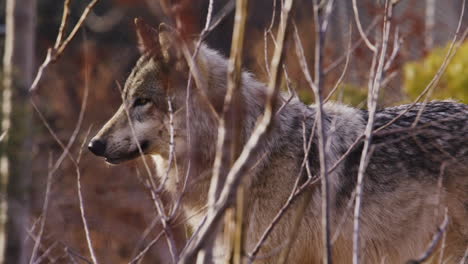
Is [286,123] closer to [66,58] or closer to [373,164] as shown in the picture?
[373,164]

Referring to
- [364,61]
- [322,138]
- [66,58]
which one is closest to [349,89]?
[364,61]

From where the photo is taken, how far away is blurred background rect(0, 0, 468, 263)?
141cm

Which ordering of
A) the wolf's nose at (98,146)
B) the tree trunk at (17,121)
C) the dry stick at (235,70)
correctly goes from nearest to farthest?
the tree trunk at (17,121) → the dry stick at (235,70) → the wolf's nose at (98,146)

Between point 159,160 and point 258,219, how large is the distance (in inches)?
30.6

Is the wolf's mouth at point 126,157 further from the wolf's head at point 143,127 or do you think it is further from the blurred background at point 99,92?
the blurred background at point 99,92

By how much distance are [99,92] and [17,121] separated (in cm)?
789

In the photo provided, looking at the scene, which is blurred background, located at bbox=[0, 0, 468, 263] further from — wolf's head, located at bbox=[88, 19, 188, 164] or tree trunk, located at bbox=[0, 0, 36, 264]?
wolf's head, located at bbox=[88, 19, 188, 164]

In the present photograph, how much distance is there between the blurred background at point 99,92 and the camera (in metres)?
1.41

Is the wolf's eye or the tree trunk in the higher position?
the tree trunk

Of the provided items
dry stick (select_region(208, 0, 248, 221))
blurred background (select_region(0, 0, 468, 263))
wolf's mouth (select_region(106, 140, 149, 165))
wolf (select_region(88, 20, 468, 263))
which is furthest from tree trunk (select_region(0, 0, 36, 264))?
wolf's mouth (select_region(106, 140, 149, 165))

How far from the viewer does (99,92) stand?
9148mm

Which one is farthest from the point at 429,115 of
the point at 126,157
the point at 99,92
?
the point at 99,92

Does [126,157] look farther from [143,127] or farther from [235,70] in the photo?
[235,70]

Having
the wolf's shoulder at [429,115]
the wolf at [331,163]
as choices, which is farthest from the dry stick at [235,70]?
the wolf's shoulder at [429,115]
